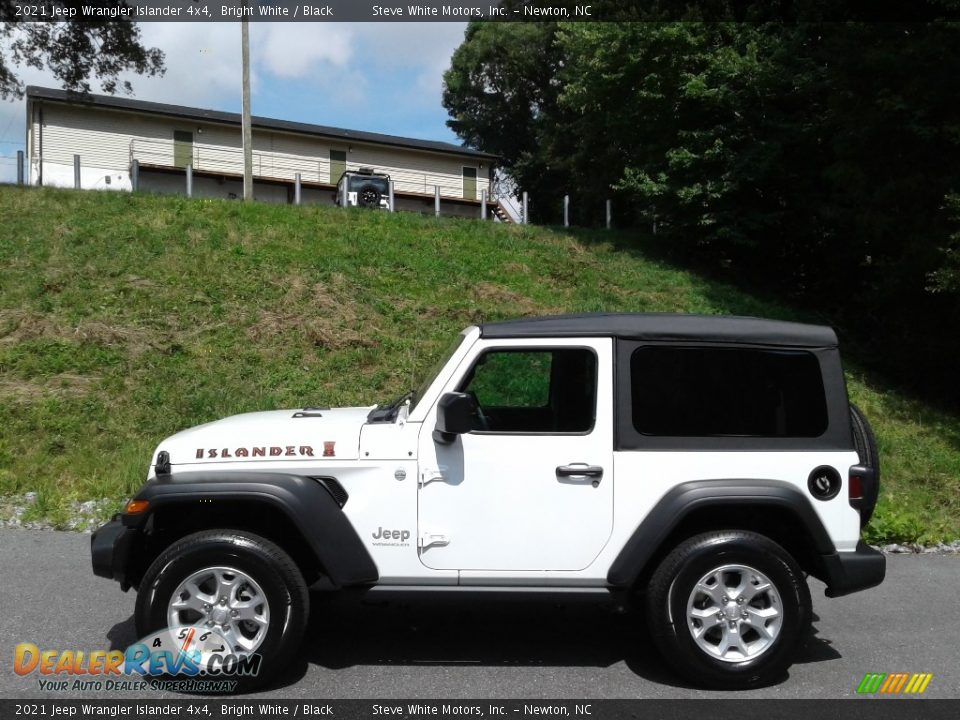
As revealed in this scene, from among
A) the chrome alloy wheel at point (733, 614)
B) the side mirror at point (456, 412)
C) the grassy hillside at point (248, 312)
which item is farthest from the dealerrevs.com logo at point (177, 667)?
the grassy hillside at point (248, 312)

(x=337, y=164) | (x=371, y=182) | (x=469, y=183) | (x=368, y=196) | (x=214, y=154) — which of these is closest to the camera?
(x=368, y=196)

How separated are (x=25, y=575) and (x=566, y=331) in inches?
165

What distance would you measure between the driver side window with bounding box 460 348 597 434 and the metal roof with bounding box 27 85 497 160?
94.8 ft

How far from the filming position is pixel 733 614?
171 inches

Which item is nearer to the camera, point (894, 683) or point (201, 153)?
point (894, 683)

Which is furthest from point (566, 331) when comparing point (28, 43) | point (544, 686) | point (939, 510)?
point (28, 43)

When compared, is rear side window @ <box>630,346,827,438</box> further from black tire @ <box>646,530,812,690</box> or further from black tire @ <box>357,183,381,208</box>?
black tire @ <box>357,183,381,208</box>

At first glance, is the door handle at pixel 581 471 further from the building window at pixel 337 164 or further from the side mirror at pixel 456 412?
the building window at pixel 337 164

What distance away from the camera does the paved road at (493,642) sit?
14.3 ft

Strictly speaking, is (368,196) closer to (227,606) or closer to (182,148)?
(182,148)

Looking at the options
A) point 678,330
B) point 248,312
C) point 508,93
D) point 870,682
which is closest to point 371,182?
point 248,312

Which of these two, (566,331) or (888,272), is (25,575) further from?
(888,272)
